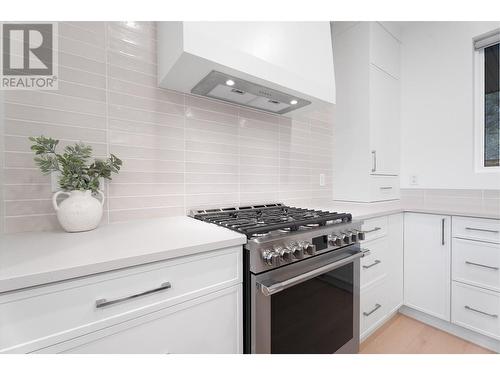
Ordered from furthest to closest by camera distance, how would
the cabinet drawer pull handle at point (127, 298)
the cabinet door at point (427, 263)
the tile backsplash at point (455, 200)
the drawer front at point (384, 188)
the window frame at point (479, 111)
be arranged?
the drawer front at point (384, 188) → the window frame at point (479, 111) → the tile backsplash at point (455, 200) → the cabinet door at point (427, 263) → the cabinet drawer pull handle at point (127, 298)

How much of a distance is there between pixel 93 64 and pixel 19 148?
0.51 metres

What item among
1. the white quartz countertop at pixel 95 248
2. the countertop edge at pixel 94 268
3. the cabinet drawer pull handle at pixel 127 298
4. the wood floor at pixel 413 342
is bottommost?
the wood floor at pixel 413 342

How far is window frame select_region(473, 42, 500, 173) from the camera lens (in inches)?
76.6

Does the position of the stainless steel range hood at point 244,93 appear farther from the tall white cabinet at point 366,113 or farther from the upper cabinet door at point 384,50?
the upper cabinet door at point 384,50

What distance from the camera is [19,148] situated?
38.3 inches

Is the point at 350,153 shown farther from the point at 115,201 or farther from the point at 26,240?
the point at 26,240

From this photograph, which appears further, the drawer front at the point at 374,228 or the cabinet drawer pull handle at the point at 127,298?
the drawer front at the point at 374,228

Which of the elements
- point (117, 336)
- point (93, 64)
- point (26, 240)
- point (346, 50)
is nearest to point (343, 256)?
point (117, 336)

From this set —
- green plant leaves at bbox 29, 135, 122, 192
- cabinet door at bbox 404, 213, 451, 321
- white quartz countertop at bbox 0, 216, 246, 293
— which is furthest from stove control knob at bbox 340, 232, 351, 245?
green plant leaves at bbox 29, 135, 122, 192

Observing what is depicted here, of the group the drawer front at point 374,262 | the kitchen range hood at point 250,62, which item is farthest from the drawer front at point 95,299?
the drawer front at point 374,262

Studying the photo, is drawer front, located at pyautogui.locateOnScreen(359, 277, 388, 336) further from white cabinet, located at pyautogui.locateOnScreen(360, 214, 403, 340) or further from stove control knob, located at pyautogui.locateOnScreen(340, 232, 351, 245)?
stove control knob, located at pyautogui.locateOnScreen(340, 232, 351, 245)

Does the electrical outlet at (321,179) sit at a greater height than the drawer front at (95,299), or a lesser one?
greater

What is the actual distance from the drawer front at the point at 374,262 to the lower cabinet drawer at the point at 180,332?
1.02 metres

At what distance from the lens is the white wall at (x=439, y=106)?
1.97m
